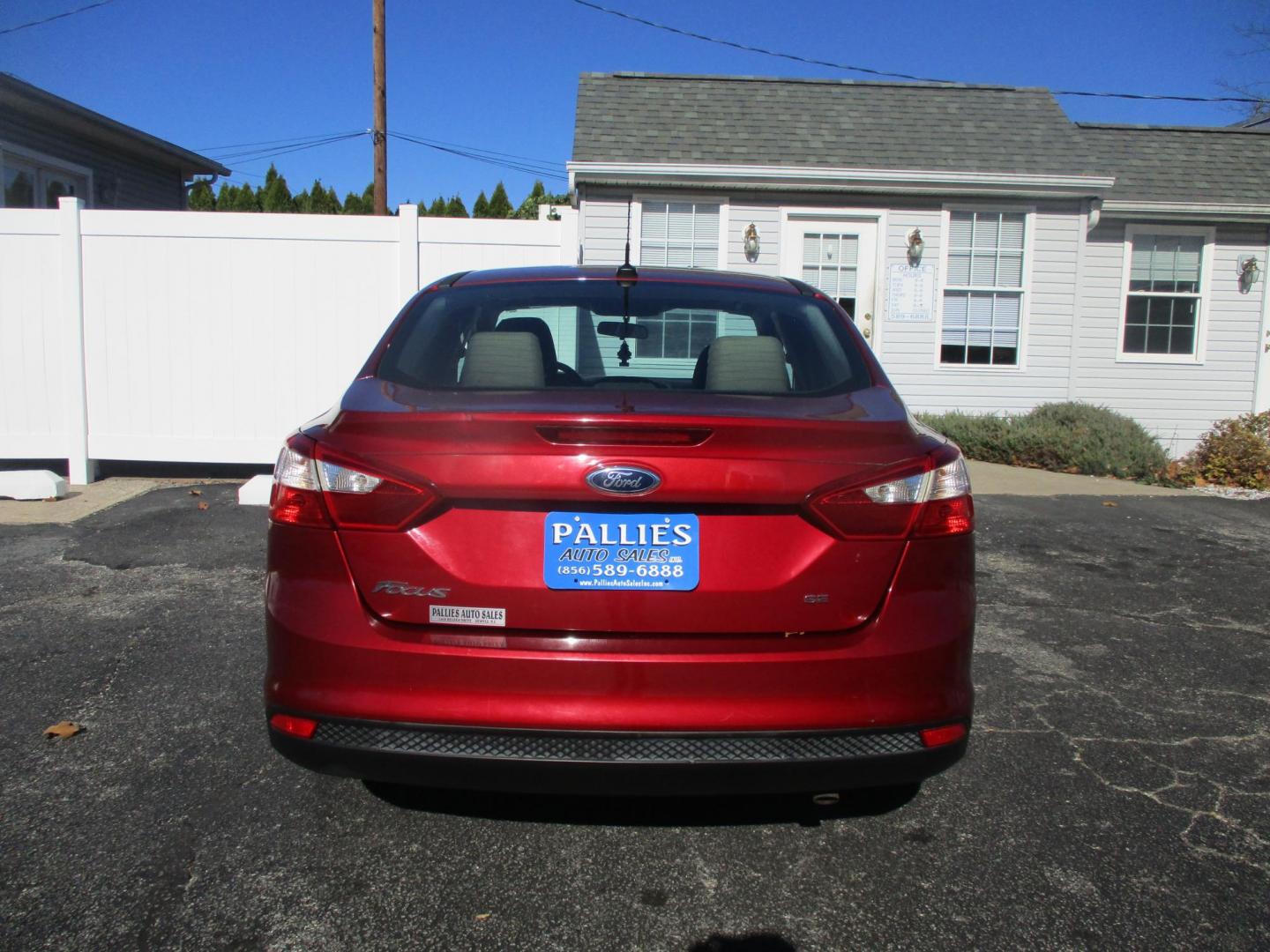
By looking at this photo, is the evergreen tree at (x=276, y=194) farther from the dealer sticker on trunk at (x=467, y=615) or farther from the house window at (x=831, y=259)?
the dealer sticker on trunk at (x=467, y=615)

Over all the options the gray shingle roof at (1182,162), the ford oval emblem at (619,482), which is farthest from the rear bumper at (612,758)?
the gray shingle roof at (1182,162)

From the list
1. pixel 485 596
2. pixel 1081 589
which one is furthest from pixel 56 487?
pixel 1081 589

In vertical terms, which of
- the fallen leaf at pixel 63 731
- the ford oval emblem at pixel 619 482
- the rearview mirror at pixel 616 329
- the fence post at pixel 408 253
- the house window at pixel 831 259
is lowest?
the fallen leaf at pixel 63 731

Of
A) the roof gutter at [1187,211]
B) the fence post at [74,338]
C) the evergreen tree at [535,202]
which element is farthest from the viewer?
the evergreen tree at [535,202]

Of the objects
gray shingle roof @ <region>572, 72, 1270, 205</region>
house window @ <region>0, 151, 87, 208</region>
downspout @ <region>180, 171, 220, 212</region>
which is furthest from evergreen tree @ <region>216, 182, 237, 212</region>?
gray shingle roof @ <region>572, 72, 1270, 205</region>

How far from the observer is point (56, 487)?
7.45m

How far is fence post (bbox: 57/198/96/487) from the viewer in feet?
25.9

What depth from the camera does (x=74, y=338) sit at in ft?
26.1

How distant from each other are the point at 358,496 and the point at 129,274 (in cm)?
685

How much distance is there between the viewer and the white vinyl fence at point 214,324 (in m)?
8.00

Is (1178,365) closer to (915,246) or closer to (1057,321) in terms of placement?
(1057,321)

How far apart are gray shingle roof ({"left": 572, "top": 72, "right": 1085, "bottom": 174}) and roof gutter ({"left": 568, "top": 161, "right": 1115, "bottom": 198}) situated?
0.13 metres

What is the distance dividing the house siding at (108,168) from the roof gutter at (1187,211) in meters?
12.8

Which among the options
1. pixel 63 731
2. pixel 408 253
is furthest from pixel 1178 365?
pixel 63 731
